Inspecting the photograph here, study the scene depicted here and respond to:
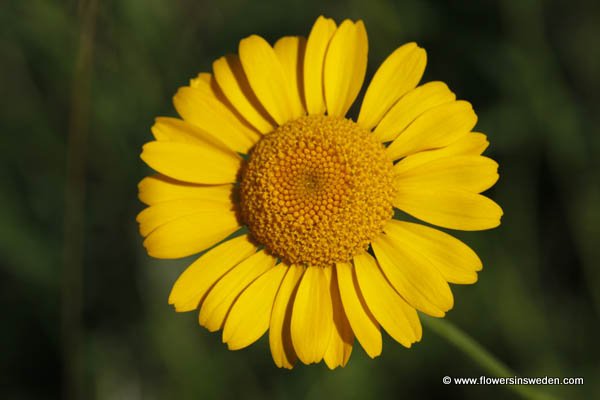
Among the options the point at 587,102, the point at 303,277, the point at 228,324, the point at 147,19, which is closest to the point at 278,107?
the point at 303,277

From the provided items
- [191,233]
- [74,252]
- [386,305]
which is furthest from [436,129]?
[74,252]

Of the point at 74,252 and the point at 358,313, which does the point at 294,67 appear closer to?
the point at 358,313

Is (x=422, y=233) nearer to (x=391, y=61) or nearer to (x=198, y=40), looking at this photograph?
(x=391, y=61)

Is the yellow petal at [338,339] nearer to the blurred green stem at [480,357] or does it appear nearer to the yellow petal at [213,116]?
the blurred green stem at [480,357]

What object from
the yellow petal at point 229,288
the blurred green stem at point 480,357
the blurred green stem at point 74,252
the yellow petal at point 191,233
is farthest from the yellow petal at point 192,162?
the blurred green stem at point 480,357

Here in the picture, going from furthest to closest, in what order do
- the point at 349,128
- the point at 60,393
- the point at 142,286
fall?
the point at 60,393
the point at 142,286
the point at 349,128

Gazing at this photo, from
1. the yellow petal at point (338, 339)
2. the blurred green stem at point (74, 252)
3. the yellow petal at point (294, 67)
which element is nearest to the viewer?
the yellow petal at point (338, 339)

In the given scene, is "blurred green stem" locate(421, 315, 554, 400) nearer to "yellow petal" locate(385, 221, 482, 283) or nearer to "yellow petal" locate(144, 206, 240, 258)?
"yellow petal" locate(385, 221, 482, 283)

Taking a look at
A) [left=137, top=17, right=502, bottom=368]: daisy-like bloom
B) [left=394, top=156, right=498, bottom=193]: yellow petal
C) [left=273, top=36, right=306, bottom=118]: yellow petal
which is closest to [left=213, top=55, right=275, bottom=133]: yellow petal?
[left=137, top=17, right=502, bottom=368]: daisy-like bloom

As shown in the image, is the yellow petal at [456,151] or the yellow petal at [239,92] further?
the yellow petal at [239,92]
